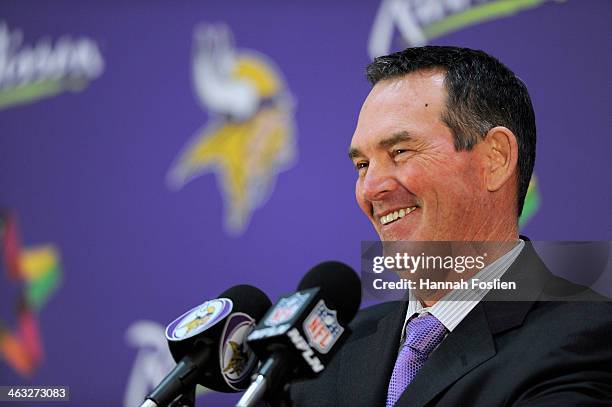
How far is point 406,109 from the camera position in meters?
1.97

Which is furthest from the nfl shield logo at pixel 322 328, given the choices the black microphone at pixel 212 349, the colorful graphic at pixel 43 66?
the colorful graphic at pixel 43 66

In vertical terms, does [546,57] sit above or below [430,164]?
above

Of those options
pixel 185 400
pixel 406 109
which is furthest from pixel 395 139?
pixel 185 400

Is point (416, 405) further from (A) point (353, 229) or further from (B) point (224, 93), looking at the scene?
(B) point (224, 93)

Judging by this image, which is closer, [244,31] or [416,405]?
[416,405]

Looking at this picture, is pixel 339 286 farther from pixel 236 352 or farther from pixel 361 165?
pixel 361 165

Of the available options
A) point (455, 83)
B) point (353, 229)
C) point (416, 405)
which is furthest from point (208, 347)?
point (353, 229)

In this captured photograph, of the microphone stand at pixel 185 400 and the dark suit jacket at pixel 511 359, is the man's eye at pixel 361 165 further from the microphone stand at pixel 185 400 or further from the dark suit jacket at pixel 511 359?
the microphone stand at pixel 185 400

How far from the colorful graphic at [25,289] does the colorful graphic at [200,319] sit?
181 centimetres

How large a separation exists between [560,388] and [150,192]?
1971 millimetres

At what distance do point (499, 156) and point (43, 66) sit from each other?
201 cm

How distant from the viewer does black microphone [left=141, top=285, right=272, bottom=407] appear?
1343mm

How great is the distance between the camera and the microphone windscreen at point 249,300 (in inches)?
57.6

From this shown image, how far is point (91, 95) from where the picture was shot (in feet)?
10.8
